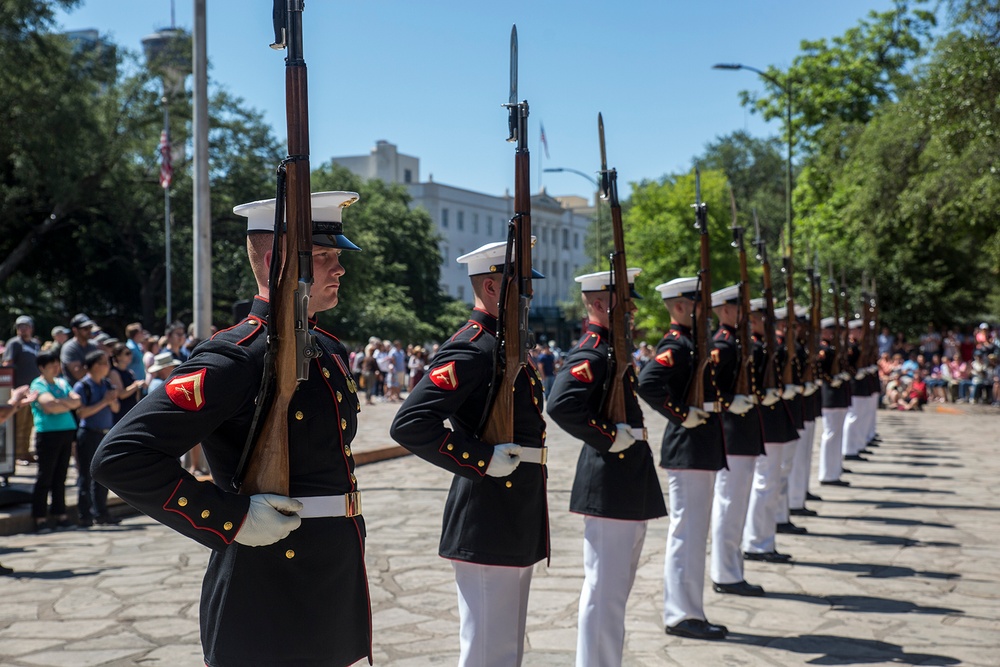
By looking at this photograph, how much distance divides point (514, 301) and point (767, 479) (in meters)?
4.82

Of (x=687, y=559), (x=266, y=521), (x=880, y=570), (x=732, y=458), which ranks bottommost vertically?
(x=880, y=570)

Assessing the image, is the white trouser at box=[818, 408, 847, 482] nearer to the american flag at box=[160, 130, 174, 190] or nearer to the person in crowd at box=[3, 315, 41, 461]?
the person in crowd at box=[3, 315, 41, 461]

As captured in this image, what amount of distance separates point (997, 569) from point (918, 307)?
25.0 m

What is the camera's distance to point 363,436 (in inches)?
708

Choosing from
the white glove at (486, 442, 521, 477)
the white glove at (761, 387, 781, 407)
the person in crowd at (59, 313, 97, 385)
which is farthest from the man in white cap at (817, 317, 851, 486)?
the white glove at (486, 442, 521, 477)

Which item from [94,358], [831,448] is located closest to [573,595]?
[94,358]

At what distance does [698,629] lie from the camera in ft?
20.0

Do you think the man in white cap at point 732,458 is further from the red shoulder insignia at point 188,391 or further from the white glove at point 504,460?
the red shoulder insignia at point 188,391

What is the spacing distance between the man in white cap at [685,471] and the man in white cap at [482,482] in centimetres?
202

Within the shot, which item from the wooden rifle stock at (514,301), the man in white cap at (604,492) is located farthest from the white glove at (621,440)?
the wooden rifle stock at (514,301)

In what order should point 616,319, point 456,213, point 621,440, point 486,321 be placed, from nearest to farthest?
point 486,321, point 621,440, point 616,319, point 456,213

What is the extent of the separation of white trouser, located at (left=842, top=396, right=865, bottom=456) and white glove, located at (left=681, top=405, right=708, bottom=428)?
10.2 metres

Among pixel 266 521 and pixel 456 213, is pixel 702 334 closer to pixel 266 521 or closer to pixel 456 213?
pixel 266 521

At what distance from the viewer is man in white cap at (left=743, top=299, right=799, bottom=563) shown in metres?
8.43
